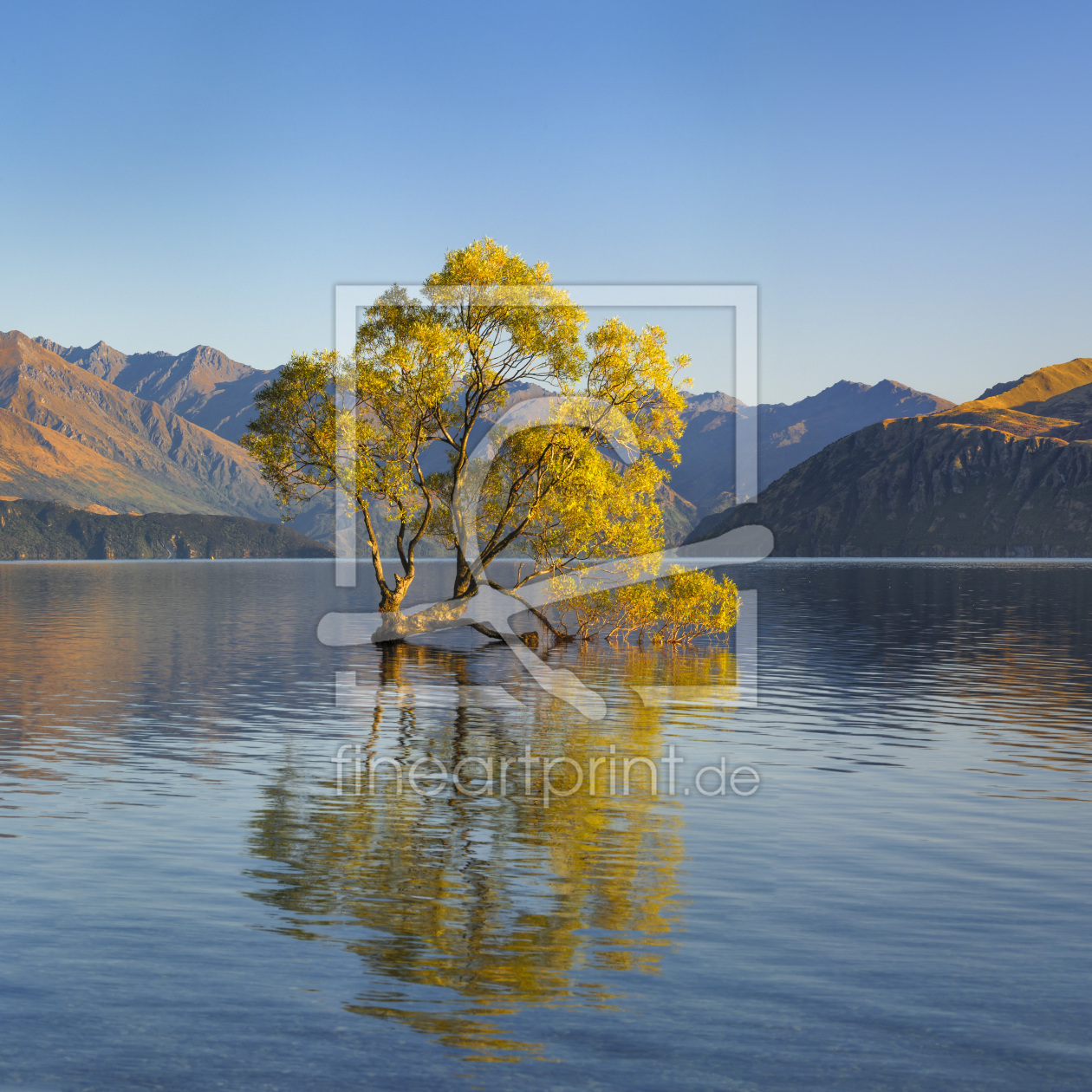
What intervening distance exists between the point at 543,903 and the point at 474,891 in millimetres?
1517

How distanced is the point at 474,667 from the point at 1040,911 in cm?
5141

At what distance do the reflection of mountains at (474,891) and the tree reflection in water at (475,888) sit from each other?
0.04 metres

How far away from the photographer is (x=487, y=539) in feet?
261

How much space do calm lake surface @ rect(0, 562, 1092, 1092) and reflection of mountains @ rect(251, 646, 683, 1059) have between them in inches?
3.4

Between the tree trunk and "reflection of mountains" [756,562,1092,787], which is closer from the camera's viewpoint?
"reflection of mountains" [756,562,1092,787]

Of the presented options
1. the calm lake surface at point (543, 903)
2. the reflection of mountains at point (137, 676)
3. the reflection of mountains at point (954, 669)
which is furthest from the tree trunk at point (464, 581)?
the calm lake surface at point (543, 903)

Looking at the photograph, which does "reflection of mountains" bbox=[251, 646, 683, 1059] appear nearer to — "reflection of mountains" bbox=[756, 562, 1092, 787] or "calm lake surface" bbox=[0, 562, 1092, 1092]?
"calm lake surface" bbox=[0, 562, 1092, 1092]

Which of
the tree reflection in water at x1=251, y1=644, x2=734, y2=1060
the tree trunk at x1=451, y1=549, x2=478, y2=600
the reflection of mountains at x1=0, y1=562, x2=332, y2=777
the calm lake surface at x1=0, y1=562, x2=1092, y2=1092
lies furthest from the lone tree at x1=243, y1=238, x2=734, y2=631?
the tree reflection in water at x1=251, y1=644, x2=734, y2=1060

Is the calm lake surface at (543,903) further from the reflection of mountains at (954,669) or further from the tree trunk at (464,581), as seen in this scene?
the tree trunk at (464,581)

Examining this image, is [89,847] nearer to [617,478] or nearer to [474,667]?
[474,667]

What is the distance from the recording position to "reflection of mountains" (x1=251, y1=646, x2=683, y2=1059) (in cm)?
1612

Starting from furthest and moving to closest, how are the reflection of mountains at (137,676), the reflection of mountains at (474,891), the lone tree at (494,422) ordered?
the lone tree at (494,422), the reflection of mountains at (137,676), the reflection of mountains at (474,891)

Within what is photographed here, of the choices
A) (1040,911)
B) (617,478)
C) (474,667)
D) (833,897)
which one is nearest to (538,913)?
(833,897)

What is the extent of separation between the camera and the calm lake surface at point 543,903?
14281mm
